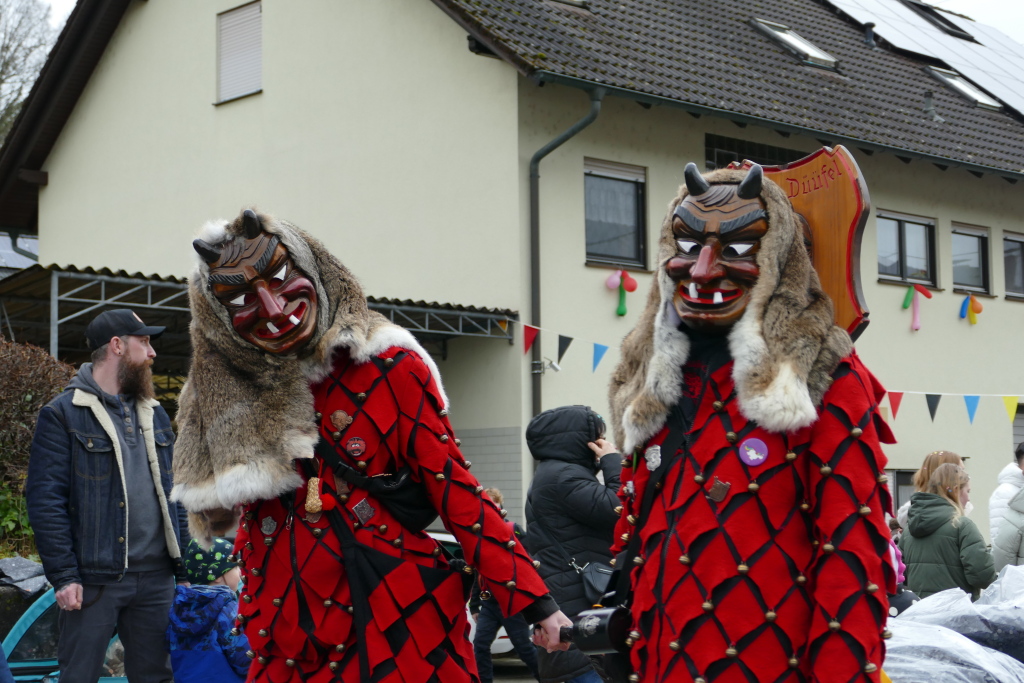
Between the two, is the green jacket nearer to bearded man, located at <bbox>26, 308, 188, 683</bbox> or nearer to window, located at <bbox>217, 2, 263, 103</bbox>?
bearded man, located at <bbox>26, 308, 188, 683</bbox>

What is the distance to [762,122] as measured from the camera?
47.2ft

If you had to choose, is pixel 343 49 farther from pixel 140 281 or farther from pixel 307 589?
pixel 307 589

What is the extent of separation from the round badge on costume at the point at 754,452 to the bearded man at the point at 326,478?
0.85m

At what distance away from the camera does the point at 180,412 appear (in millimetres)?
4137

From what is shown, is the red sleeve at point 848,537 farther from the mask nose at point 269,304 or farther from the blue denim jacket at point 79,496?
the blue denim jacket at point 79,496

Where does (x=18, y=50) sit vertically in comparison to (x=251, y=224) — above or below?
above

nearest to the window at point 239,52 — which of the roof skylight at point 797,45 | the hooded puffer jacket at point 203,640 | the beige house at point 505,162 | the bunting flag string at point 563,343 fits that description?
the beige house at point 505,162

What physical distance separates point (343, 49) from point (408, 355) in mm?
11788

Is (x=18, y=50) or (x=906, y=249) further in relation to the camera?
(x=18, y=50)

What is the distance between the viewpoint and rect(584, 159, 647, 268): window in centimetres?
1395

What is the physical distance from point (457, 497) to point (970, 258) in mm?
15911

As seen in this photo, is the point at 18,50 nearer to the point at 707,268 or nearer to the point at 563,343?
the point at 563,343

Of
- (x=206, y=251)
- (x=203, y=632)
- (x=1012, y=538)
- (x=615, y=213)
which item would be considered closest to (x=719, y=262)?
(x=206, y=251)

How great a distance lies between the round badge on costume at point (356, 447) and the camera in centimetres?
388
